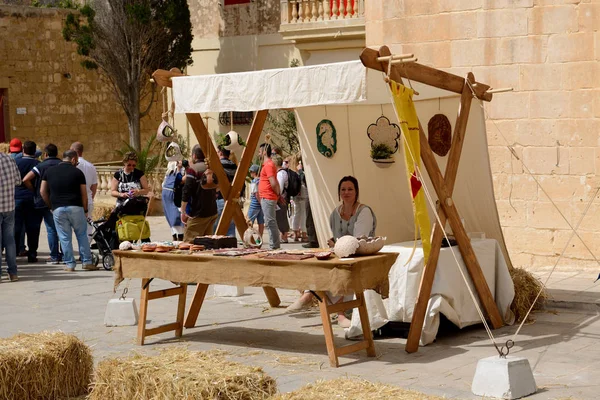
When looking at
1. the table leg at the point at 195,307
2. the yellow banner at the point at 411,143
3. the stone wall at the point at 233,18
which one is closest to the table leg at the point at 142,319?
the table leg at the point at 195,307

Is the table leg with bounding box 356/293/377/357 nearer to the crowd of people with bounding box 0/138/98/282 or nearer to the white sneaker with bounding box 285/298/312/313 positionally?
the white sneaker with bounding box 285/298/312/313

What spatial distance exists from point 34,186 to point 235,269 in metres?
7.01

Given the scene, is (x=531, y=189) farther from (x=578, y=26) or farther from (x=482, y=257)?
(x=482, y=257)

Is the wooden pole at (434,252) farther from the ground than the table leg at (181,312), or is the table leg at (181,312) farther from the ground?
the wooden pole at (434,252)

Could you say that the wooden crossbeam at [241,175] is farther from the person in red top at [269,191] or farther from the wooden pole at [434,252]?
the person in red top at [269,191]

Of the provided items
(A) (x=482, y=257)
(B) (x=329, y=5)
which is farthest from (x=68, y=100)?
(A) (x=482, y=257)

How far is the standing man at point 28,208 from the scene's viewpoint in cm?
1421

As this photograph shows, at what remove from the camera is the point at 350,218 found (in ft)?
28.8

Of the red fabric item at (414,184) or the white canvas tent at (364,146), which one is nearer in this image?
the red fabric item at (414,184)

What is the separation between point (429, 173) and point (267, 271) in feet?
5.02

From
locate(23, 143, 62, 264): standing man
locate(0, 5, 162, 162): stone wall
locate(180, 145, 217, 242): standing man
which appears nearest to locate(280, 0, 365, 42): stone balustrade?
locate(0, 5, 162, 162): stone wall

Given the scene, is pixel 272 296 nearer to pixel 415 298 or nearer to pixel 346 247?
pixel 415 298

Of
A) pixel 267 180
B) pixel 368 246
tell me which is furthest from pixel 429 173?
pixel 267 180

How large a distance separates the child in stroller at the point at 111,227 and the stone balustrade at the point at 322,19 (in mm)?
12020
